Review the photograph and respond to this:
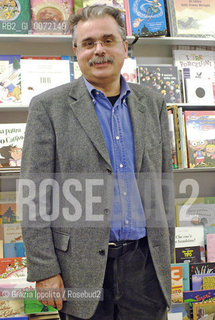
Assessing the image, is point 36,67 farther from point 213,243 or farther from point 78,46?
point 213,243

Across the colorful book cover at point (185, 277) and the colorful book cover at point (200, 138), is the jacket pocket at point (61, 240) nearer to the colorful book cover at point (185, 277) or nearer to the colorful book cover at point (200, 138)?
the colorful book cover at point (185, 277)

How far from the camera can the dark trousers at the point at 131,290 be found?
3.83 ft

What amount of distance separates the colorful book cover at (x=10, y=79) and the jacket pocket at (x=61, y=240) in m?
1.10

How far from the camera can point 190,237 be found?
7.06ft

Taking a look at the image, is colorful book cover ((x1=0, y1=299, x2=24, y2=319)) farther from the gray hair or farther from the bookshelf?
the gray hair

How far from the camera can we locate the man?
1.15 metres

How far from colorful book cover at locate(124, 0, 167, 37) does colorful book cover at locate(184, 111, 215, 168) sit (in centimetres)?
57

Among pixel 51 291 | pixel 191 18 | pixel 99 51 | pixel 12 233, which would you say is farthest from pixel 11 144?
pixel 191 18

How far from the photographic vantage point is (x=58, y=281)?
1.15 metres

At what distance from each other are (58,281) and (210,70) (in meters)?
1.75

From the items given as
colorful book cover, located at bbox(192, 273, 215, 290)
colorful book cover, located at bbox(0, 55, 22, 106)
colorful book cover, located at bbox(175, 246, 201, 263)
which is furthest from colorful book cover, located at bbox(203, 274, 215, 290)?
colorful book cover, located at bbox(0, 55, 22, 106)

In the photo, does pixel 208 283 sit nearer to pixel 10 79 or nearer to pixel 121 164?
pixel 121 164

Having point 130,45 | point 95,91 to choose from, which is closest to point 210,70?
point 130,45

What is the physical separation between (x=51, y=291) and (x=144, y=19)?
Result: 1.77 meters
